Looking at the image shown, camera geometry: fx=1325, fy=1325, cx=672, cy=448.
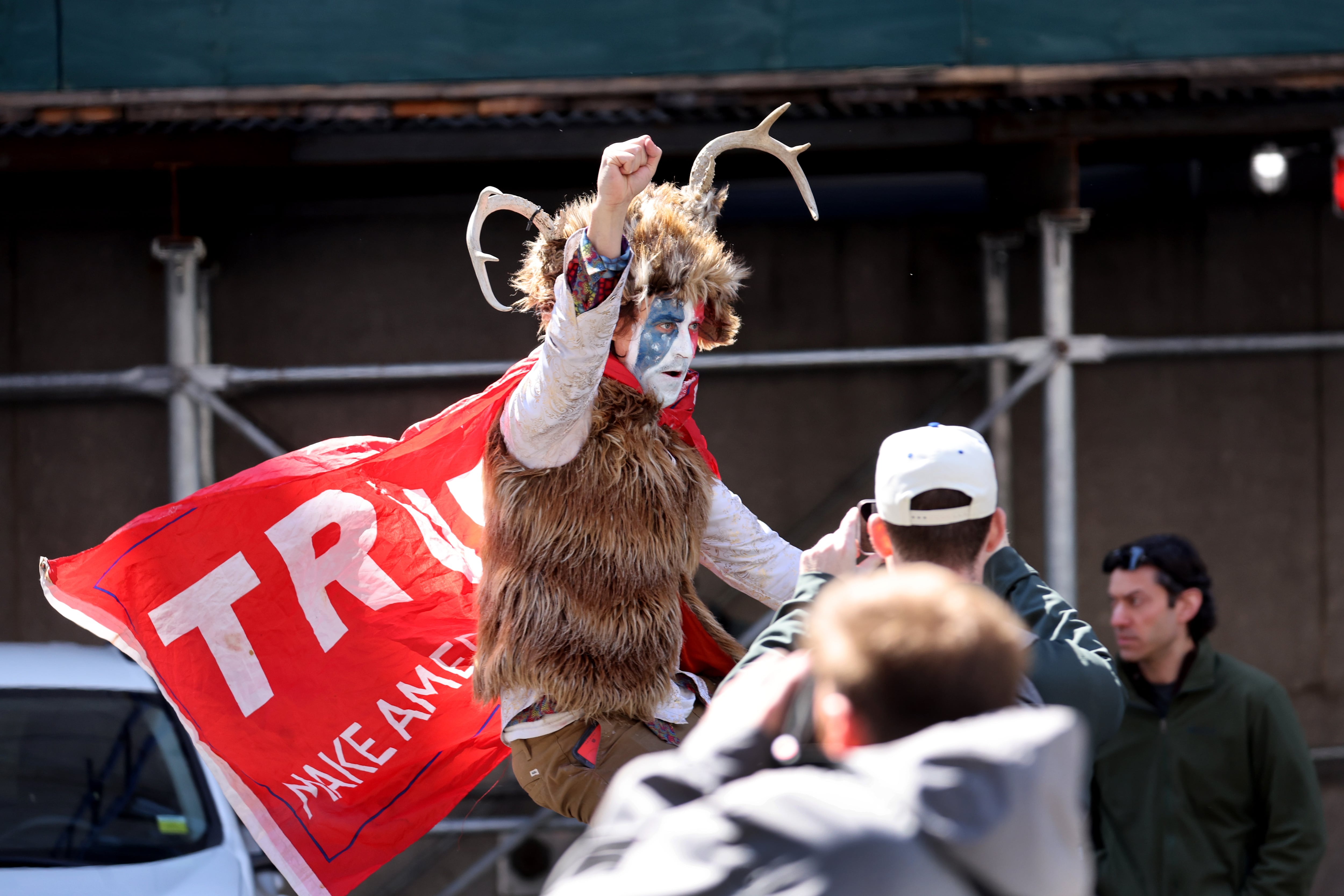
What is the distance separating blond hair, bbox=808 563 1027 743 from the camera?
1317 mm

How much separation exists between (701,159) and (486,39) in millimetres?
2671

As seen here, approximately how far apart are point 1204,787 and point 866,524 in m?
1.25

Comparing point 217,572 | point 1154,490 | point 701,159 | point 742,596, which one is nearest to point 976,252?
point 1154,490

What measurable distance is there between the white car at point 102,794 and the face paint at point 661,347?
1834mm

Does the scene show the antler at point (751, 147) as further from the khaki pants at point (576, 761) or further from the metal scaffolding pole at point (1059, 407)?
the metal scaffolding pole at point (1059, 407)

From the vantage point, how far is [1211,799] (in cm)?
287

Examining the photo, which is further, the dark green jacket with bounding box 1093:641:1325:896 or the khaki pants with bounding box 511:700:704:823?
the dark green jacket with bounding box 1093:641:1325:896

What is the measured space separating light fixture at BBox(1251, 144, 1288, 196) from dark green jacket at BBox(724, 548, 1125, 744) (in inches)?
145

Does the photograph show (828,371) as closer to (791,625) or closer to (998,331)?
(998,331)

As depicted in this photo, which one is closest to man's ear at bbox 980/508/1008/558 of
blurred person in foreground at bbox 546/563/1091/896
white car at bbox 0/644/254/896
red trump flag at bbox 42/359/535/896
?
blurred person in foreground at bbox 546/563/1091/896

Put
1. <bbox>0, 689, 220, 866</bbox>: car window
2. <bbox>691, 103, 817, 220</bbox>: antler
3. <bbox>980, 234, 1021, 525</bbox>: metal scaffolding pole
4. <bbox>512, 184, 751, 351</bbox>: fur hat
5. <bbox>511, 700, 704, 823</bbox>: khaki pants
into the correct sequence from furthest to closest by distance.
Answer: <bbox>980, 234, 1021, 525</bbox>: metal scaffolding pole → <bbox>0, 689, 220, 866</bbox>: car window → <bbox>691, 103, 817, 220</bbox>: antler → <bbox>512, 184, 751, 351</bbox>: fur hat → <bbox>511, 700, 704, 823</bbox>: khaki pants

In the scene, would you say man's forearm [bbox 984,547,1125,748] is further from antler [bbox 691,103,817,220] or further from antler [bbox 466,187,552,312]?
antler [bbox 466,187,552,312]

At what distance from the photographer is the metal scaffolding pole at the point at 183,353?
4773 millimetres

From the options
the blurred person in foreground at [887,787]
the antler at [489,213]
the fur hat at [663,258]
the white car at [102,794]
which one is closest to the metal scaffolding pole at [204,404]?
the white car at [102,794]
